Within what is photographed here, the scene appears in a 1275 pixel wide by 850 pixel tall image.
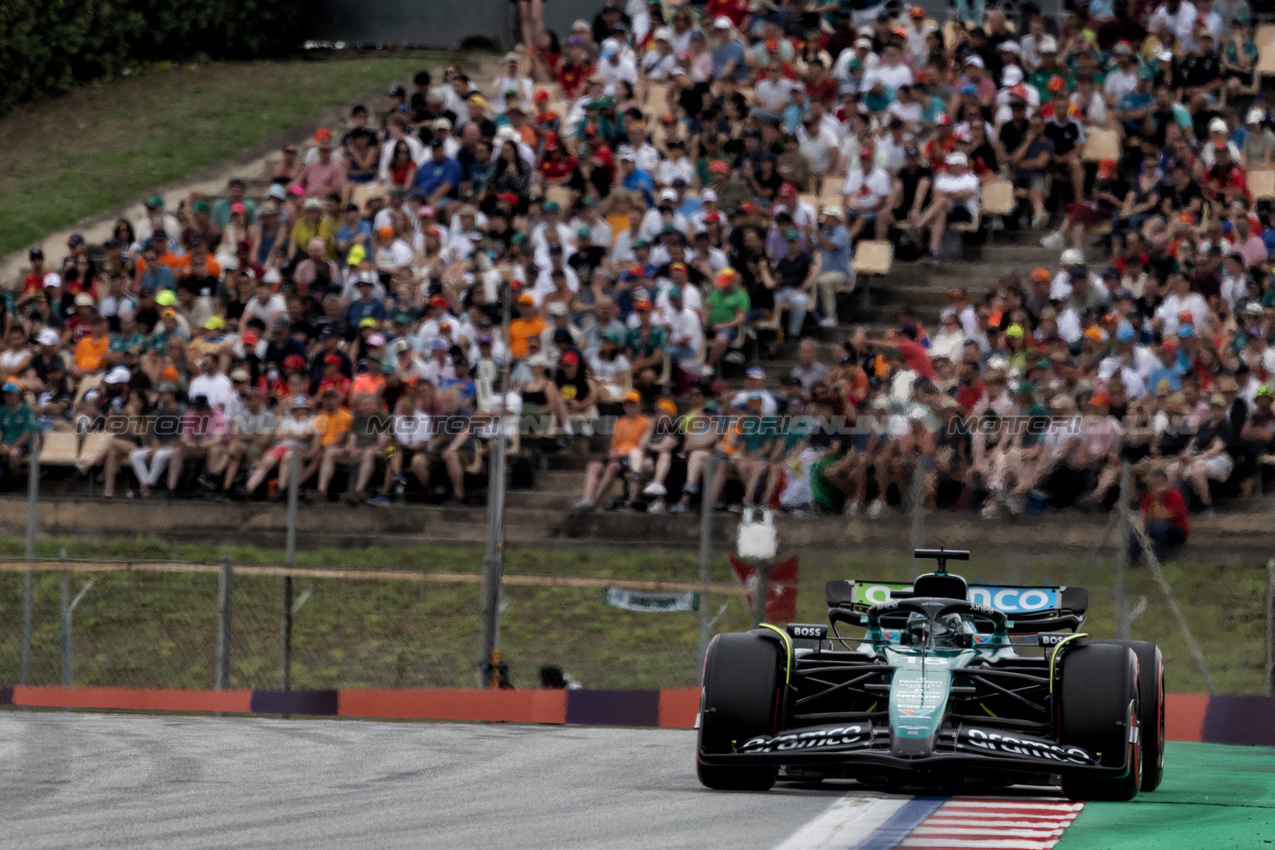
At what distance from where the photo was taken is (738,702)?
9.38 meters

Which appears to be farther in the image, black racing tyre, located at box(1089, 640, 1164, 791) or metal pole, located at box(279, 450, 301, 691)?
metal pole, located at box(279, 450, 301, 691)

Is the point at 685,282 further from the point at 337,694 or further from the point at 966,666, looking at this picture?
the point at 966,666

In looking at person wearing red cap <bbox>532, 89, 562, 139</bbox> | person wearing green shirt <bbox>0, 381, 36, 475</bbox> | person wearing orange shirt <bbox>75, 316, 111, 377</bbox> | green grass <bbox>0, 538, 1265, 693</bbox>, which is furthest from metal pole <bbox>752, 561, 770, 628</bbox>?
person wearing orange shirt <bbox>75, 316, 111, 377</bbox>

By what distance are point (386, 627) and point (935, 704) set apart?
8627 millimetres

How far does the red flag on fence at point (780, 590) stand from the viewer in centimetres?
1586

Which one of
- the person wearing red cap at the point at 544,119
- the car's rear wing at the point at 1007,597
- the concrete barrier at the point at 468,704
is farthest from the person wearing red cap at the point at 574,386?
the car's rear wing at the point at 1007,597

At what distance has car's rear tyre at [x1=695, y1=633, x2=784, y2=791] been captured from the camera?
9383mm

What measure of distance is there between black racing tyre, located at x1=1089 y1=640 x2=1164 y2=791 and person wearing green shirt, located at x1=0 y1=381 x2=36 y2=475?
1234 centimetres

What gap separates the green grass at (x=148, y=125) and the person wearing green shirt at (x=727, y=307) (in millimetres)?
10670

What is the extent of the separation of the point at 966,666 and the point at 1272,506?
6.57m

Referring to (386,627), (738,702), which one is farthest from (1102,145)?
(738,702)

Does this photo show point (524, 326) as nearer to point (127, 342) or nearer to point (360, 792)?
point (127, 342)

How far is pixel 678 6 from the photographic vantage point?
2547 centimetres

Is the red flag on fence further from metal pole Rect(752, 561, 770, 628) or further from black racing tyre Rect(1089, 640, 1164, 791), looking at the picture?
black racing tyre Rect(1089, 640, 1164, 791)
